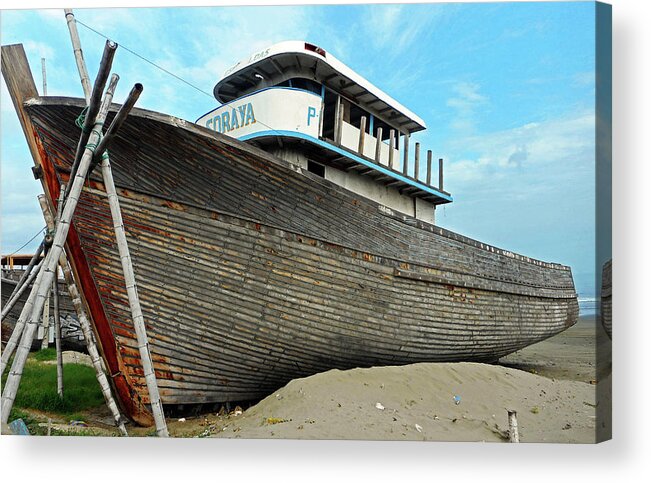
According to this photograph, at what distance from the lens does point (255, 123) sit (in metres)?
5.12

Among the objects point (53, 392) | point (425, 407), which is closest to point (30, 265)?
point (53, 392)

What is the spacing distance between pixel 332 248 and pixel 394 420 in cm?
167

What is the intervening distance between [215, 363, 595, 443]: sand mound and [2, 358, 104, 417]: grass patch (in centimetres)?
204

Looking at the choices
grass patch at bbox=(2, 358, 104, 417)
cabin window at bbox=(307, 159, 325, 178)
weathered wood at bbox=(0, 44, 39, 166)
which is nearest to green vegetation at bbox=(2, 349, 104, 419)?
grass patch at bbox=(2, 358, 104, 417)

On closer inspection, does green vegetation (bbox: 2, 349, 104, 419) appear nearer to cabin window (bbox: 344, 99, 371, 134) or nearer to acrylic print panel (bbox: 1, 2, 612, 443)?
acrylic print panel (bbox: 1, 2, 612, 443)

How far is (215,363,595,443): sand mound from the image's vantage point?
3.77m

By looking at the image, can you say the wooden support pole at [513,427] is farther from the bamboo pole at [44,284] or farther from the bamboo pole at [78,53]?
the bamboo pole at [78,53]

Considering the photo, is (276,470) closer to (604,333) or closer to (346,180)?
(604,333)

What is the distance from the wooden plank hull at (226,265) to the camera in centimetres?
373

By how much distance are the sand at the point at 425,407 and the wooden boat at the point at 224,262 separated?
38cm

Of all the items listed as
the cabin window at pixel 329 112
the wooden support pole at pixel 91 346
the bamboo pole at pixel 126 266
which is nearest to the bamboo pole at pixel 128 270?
the bamboo pole at pixel 126 266

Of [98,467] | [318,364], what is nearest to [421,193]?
[318,364]

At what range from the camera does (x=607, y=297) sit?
3.74 meters

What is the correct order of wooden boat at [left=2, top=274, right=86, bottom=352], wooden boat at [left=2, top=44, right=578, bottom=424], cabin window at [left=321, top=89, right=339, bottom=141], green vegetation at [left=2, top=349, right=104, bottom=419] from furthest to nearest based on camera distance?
wooden boat at [left=2, top=274, right=86, bottom=352], cabin window at [left=321, top=89, right=339, bottom=141], green vegetation at [left=2, top=349, right=104, bottom=419], wooden boat at [left=2, top=44, right=578, bottom=424]
